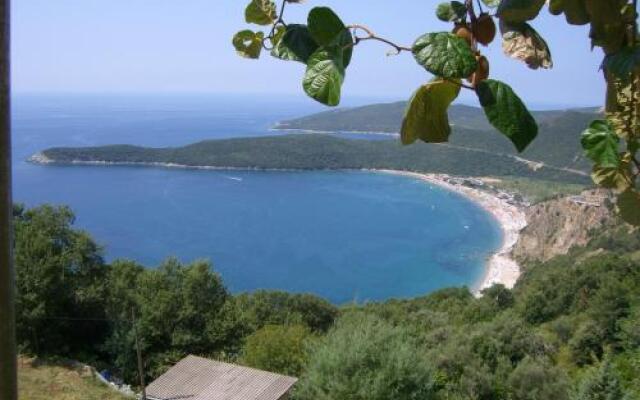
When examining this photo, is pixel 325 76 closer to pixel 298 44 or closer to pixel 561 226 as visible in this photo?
pixel 298 44

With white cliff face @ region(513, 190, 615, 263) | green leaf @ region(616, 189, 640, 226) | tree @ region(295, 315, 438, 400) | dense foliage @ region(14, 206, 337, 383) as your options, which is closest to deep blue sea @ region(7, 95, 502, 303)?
white cliff face @ region(513, 190, 615, 263)

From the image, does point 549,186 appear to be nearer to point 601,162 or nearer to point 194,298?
point 194,298

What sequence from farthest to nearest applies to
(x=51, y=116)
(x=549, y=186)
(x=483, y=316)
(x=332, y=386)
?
(x=51, y=116)
(x=549, y=186)
(x=483, y=316)
(x=332, y=386)

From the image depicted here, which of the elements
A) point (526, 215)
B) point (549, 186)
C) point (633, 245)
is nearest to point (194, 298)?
point (633, 245)

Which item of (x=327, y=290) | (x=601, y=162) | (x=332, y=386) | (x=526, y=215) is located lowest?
(x=327, y=290)

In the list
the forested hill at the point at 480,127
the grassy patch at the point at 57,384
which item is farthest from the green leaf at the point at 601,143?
the forested hill at the point at 480,127
